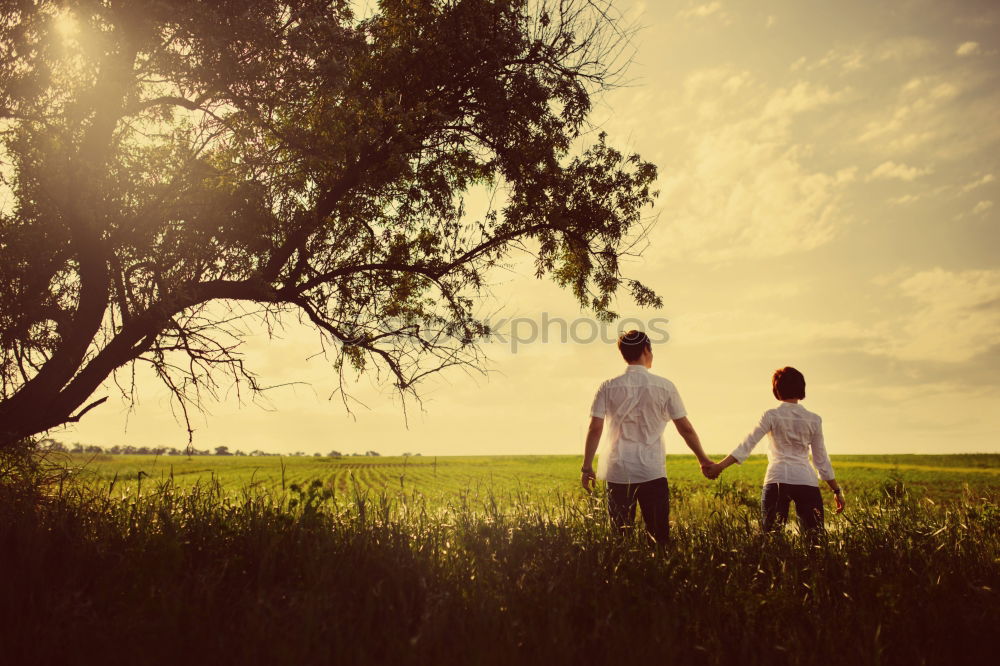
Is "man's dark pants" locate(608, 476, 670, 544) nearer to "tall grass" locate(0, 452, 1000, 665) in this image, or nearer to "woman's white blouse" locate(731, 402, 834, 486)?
"tall grass" locate(0, 452, 1000, 665)

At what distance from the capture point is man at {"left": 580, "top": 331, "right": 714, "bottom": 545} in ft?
18.8

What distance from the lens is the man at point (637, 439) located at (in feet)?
18.8

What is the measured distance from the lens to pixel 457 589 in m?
4.53

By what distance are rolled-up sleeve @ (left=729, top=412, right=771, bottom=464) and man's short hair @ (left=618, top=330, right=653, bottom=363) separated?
1.49 m

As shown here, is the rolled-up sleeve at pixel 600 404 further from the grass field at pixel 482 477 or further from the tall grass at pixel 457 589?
the grass field at pixel 482 477

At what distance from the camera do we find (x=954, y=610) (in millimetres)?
4508

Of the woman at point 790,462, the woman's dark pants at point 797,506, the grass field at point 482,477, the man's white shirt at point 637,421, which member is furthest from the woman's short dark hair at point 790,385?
the grass field at point 482,477

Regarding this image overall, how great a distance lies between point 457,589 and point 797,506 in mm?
3952

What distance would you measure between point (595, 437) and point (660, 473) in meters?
0.72

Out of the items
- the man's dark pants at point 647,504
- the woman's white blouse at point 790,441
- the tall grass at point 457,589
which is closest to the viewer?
the tall grass at point 457,589

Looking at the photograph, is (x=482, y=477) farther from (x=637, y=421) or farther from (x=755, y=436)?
(x=755, y=436)

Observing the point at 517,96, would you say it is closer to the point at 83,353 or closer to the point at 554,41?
the point at 554,41

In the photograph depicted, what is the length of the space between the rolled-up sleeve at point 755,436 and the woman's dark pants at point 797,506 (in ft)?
1.66

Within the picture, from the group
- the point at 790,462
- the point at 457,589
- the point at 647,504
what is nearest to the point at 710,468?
the point at 790,462
